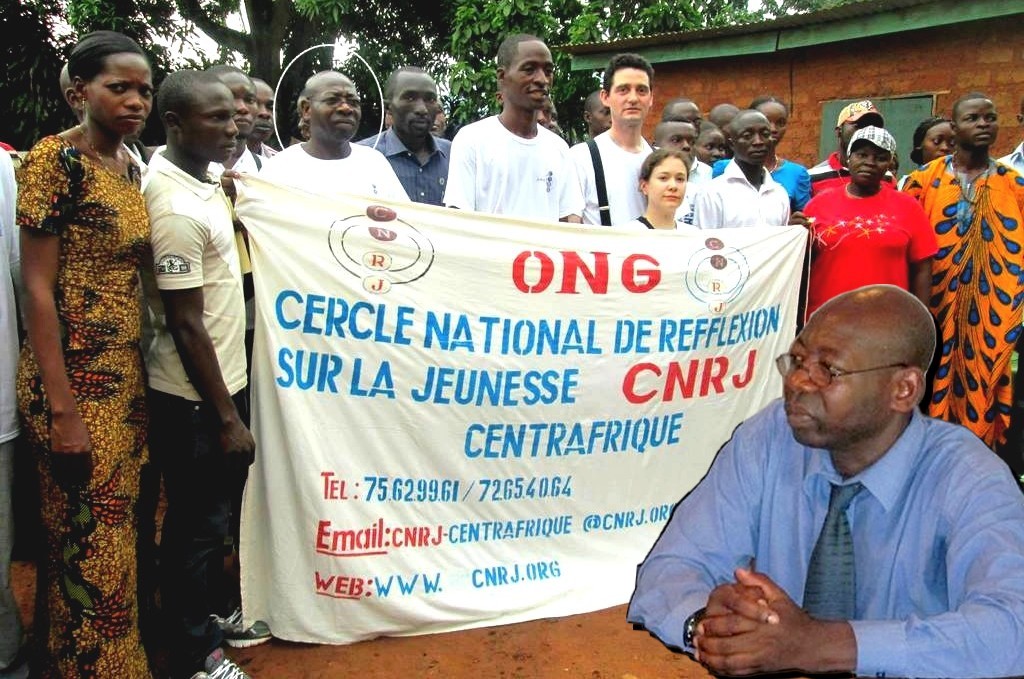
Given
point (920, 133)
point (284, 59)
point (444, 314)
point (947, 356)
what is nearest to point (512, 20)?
point (284, 59)

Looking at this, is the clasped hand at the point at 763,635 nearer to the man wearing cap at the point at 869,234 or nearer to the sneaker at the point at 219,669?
the sneaker at the point at 219,669

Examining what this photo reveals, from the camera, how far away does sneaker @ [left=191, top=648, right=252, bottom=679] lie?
2.78 m

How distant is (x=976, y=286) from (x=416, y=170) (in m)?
2.99

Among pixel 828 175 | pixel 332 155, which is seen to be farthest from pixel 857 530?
pixel 828 175

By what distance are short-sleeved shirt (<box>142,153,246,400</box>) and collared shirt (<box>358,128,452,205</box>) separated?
1.80 meters

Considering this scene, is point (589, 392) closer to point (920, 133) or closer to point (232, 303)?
point (232, 303)

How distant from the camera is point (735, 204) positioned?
4480 mm

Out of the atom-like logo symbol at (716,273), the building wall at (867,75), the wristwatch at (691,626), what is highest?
the building wall at (867,75)

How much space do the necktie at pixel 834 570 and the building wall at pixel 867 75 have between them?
7585 mm

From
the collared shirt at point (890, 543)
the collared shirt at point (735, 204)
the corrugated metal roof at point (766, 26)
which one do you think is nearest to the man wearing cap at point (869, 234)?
the collared shirt at point (735, 204)

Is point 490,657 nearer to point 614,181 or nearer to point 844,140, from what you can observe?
point 614,181

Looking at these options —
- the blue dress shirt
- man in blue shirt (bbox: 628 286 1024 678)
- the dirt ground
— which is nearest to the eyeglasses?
man in blue shirt (bbox: 628 286 1024 678)

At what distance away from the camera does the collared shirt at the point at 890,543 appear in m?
1.50

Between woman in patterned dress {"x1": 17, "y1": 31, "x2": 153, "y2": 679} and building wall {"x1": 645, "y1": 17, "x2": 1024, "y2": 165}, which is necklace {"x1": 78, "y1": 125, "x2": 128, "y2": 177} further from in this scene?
building wall {"x1": 645, "y1": 17, "x2": 1024, "y2": 165}
